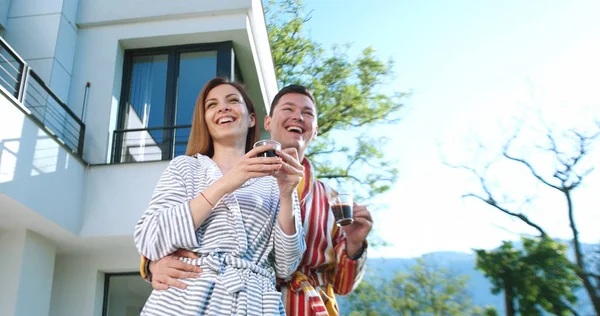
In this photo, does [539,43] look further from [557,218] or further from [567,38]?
[557,218]

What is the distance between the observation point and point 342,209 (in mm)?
1861

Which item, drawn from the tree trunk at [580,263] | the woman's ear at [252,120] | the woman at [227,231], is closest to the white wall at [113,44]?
the woman's ear at [252,120]

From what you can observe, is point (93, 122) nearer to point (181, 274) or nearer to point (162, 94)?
point (162, 94)

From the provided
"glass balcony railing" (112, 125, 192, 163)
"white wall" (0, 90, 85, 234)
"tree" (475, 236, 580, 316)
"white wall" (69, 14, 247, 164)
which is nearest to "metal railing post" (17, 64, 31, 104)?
"white wall" (0, 90, 85, 234)

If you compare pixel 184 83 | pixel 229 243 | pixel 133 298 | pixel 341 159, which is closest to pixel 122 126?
pixel 184 83

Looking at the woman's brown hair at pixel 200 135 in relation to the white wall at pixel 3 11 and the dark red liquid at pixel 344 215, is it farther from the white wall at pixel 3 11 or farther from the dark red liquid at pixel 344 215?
the white wall at pixel 3 11

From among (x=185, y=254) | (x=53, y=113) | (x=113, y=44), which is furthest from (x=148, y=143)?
(x=185, y=254)

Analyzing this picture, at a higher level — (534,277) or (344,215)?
(534,277)

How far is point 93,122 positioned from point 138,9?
1712 millimetres

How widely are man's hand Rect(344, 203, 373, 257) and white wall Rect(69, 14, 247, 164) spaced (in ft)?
17.6

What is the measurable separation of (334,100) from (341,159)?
1.65 meters

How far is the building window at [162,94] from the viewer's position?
6.85m

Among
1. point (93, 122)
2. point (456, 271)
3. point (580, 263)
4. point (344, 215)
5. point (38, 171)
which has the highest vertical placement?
point (456, 271)

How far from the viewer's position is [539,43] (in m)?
23.8
